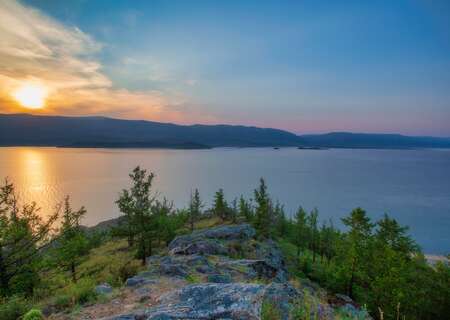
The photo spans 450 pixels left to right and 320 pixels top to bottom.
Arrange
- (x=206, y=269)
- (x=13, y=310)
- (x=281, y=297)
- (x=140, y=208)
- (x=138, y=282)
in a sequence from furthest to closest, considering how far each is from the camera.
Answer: (x=140, y=208)
(x=206, y=269)
(x=138, y=282)
(x=13, y=310)
(x=281, y=297)

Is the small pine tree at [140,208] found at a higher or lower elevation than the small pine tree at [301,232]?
higher

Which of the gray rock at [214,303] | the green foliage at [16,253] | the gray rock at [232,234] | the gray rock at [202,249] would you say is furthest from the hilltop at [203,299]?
the gray rock at [232,234]

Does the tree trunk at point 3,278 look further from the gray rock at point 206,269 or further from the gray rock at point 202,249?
the gray rock at point 206,269

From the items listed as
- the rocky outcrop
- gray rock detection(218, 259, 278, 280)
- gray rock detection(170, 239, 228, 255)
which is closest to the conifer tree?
gray rock detection(218, 259, 278, 280)

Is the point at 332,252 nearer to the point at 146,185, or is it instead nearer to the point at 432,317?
the point at 432,317

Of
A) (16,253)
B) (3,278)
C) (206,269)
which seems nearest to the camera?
(206,269)

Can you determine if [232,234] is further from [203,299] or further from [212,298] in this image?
[212,298]

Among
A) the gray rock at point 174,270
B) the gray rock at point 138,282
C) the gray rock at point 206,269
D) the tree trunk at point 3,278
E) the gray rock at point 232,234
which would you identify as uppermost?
the gray rock at point 138,282

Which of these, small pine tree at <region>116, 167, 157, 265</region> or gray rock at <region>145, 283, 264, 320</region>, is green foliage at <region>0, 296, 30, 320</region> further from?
small pine tree at <region>116, 167, 157, 265</region>

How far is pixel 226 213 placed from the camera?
68.2m

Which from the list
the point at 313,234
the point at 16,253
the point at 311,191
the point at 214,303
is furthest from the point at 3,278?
the point at 311,191

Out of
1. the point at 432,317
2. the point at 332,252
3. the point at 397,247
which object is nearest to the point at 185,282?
the point at 432,317

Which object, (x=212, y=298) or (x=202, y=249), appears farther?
(x=202, y=249)

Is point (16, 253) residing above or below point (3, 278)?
above
